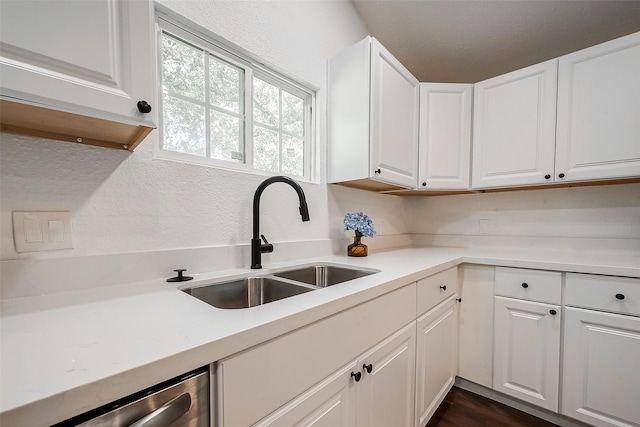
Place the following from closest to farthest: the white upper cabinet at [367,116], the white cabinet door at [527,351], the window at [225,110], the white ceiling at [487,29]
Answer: the window at [225,110] → the white cabinet door at [527,351] → the white upper cabinet at [367,116] → the white ceiling at [487,29]

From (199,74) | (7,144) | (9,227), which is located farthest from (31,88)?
(199,74)

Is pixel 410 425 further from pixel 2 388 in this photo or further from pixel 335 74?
pixel 335 74

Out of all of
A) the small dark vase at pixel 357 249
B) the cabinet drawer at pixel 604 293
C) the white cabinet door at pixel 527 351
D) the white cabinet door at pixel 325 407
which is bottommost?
the white cabinet door at pixel 527 351

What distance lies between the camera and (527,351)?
1.45 metres

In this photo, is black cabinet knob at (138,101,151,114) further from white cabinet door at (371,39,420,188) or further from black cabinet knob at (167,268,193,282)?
white cabinet door at (371,39,420,188)

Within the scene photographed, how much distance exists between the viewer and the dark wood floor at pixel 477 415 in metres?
1.42

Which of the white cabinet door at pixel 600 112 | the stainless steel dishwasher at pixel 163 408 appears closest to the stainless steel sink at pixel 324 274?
the stainless steel dishwasher at pixel 163 408

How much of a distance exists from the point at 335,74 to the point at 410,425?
1.87 m

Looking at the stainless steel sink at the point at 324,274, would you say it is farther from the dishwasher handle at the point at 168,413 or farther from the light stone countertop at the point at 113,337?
the dishwasher handle at the point at 168,413

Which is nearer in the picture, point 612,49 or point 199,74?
point 199,74

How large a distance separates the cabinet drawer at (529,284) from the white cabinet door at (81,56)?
1.84 metres

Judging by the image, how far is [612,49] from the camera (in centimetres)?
146

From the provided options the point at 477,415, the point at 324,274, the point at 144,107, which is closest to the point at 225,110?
the point at 144,107

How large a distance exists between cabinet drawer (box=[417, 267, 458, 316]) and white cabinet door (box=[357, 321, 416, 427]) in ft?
0.44
